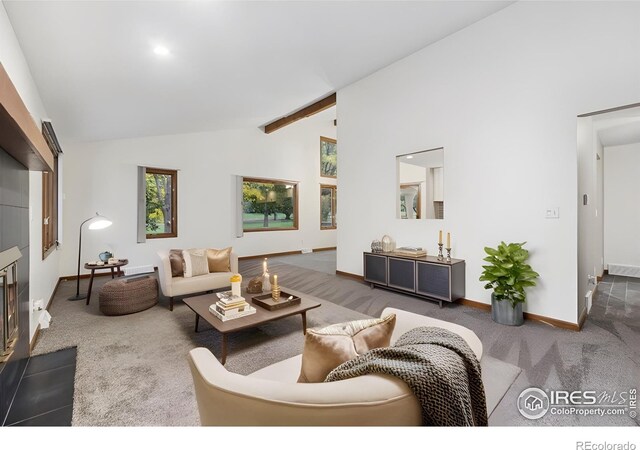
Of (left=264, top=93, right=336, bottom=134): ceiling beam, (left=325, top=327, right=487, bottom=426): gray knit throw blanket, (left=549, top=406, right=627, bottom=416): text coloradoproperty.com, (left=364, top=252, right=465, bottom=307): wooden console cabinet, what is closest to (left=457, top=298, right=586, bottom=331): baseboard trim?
(left=364, top=252, right=465, bottom=307): wooden console cabinet

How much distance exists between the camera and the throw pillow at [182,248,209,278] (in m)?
3.74

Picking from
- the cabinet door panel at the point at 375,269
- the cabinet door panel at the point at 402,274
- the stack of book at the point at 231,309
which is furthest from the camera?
the cabinet door panel at the point at 375,269

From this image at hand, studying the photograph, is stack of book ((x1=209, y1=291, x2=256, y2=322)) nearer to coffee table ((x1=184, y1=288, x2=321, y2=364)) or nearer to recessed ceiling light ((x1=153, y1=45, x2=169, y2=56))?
coffee table ((x1=184, y1=288, x2=321, y2=364))

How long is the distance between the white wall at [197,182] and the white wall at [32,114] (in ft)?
6.45

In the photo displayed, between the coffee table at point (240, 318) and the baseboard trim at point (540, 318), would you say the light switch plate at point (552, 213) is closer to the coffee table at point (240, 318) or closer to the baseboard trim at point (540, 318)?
the baseboard trim at point (540, 318)

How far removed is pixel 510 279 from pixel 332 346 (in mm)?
2721

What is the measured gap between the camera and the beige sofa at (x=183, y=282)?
348cm

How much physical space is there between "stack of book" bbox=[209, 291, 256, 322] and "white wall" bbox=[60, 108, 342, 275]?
13.6ft

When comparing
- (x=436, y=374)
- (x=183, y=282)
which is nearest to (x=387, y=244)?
(x=183, y=282)

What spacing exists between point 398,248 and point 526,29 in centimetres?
297

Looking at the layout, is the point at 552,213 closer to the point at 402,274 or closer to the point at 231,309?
the point at 402,274

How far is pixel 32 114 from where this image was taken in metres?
2.51

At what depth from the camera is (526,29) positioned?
3.09 meters
